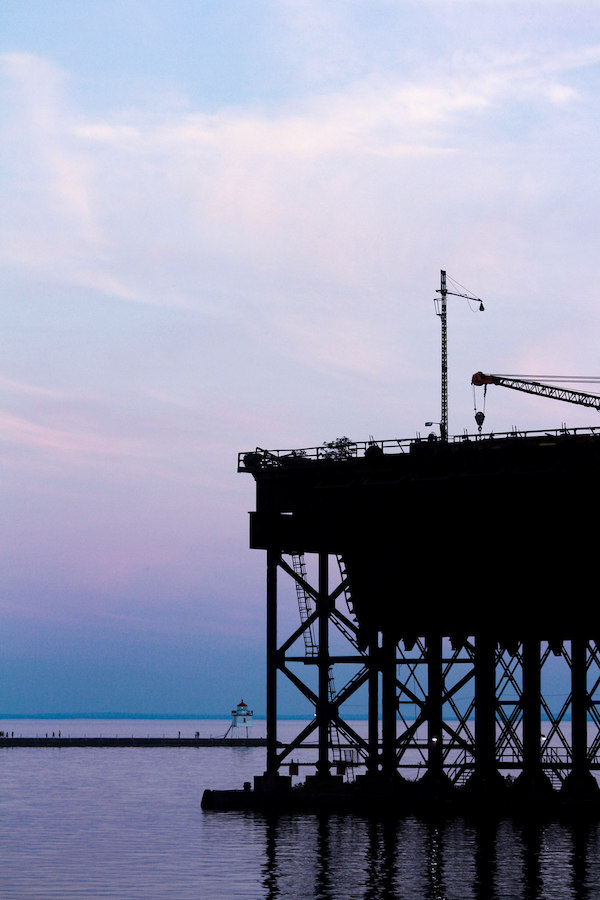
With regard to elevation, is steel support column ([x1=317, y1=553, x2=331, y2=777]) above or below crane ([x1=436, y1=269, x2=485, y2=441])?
below

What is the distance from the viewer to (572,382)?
13600 centimetres

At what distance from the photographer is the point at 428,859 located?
6694cm

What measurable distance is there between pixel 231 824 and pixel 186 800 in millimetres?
35680

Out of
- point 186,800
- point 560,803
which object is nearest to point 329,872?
point 560,803

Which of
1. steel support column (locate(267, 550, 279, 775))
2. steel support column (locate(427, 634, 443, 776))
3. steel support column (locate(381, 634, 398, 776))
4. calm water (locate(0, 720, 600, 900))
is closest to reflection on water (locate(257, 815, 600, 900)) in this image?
calm water (locate(0, 720, 600, 900))

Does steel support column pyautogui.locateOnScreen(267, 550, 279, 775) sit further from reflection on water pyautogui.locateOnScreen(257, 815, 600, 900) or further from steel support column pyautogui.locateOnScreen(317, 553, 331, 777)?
reflection on water pyautogui.locateOnScreen(257, 815, 600, 900)

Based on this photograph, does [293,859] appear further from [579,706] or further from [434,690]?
[579,706]

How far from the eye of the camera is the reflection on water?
58.2 m

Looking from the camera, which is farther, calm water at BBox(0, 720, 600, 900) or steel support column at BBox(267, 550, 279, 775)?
steel support column at BBox(267, 550, 279, 775)

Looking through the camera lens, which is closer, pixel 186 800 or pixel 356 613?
pixel 356 613

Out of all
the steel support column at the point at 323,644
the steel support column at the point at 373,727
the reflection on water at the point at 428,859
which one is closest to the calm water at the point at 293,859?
the reflection on water at the point at 428,859

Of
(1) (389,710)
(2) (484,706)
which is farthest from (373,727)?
(2) (484,706)

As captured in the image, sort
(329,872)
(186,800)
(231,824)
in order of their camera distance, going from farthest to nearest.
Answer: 1. (186,800)
2. (231,824)
3. (329,872)

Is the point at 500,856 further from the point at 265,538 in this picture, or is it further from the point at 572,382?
the point at 572,382
